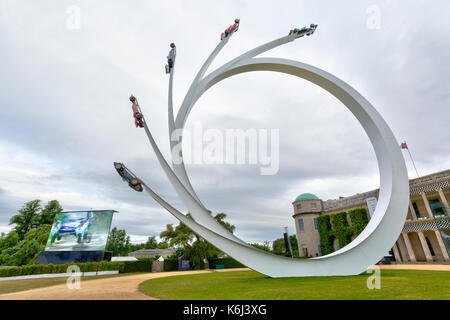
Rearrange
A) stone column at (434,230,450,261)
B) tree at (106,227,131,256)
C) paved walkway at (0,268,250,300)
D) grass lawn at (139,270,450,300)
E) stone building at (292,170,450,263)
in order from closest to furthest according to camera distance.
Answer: grass lawn at (139,270,450,300) < paved walkway at (0,268,250,300) < stone column at (434,230,450,261) < stone building at (292,170,450,263) < tree at (106,227,131,256)

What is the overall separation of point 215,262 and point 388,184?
1173 inches

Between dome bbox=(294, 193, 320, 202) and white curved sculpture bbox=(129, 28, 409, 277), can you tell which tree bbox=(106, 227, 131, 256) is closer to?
dome bbox=(294, 193, 320, 202)

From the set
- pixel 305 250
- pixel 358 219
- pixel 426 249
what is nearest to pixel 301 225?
pixel 305 250

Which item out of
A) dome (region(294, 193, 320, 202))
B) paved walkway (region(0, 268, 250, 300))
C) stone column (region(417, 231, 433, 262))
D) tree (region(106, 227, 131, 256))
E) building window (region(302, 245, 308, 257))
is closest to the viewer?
paved walkway (region(0, 268, 250, 300))

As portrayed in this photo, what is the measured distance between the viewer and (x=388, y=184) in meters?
14.2

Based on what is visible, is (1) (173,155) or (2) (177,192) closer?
(2) (177,192)

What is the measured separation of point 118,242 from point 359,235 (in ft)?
317

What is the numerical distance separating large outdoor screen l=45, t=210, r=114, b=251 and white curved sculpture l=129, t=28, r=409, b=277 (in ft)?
95.0

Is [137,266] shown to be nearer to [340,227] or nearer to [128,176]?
[128,176]

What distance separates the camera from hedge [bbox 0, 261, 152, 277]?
26.5m

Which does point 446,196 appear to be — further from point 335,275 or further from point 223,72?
point 223,72

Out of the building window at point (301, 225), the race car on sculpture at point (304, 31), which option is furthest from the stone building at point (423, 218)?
the race car on sculpture at point (304, 31)

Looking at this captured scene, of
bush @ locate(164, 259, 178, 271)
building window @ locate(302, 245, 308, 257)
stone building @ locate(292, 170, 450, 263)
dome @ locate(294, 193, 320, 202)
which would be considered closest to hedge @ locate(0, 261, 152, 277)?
bush @ locate(164, 259, 178, 271)
